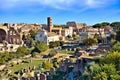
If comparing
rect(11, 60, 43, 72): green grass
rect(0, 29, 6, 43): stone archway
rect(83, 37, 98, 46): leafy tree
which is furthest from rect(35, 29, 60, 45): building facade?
rect(11, 60, 43, 72): green grass

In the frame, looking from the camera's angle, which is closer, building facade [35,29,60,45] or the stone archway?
building facade [35,29,60,45]

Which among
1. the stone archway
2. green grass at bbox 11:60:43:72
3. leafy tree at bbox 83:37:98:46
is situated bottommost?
green grass at bbox 11:60:43:72

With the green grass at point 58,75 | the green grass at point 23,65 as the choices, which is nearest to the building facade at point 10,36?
the green grass at point 23,65

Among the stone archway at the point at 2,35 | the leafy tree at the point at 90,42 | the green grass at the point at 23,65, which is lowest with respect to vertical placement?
the green grass at the point at 23,65

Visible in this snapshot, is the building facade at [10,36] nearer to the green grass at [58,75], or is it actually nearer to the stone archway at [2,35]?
the stone archway at [2,35]

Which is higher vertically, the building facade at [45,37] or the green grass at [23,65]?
the building facade at [45,37]

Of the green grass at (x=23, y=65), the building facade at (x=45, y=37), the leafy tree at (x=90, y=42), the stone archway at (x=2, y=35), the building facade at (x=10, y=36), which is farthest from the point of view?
the stone archway at (x=2, y=35)

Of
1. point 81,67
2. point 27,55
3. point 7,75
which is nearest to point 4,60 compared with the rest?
point 27,55

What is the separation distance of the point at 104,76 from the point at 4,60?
17.5 metres

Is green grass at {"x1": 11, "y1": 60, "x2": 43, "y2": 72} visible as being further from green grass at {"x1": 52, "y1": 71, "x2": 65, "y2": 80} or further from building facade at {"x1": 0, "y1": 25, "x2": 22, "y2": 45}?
building facade at {"x1": 0, "y1": 25, "x2": 22, "y2": 45}

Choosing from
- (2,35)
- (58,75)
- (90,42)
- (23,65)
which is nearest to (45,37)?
(2,35)

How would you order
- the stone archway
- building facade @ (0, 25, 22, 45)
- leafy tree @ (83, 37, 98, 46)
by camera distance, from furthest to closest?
the stone archway → building facade @ (0, 25, 22, 45) → leafy tree @ (83, 37, 98, 46)

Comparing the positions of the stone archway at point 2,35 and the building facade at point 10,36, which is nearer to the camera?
the building facade at point 10,36

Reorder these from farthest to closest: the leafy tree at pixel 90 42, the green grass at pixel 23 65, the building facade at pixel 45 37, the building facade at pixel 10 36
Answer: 1. the building facade at pixel 10 36
2. the building facade at pixel 45 37
3. the leafy tree at pixel 90 42
4. the green grass at pixel 23 65
